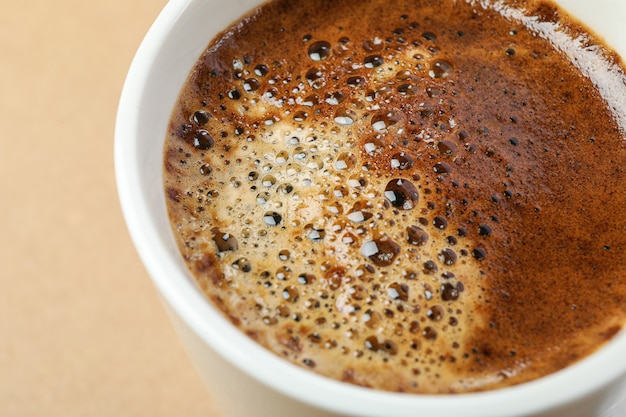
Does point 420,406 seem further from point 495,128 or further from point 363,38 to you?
point 363,38

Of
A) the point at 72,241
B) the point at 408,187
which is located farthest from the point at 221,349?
the point at 72,241

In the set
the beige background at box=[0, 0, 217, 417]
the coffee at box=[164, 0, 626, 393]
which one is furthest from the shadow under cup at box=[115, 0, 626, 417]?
the beige background at box=[0, 0, 217, 417]

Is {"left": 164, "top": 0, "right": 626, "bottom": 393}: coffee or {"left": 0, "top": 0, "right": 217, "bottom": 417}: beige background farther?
{"left": 0, "top": 0, "right": 217, "bottom": 417}: beige background

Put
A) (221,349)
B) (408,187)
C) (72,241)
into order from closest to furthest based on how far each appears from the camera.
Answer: (221,349), (408,187), (72,241)

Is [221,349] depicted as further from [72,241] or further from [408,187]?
[72,241]

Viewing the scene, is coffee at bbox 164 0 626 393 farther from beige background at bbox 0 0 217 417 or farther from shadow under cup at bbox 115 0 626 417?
beige background at bbox 0 0 217 417

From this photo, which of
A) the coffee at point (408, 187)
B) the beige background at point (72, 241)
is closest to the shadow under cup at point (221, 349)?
the coffee at point (408, 187)

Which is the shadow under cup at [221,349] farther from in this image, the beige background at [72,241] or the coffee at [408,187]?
the beige background at [72,241]
